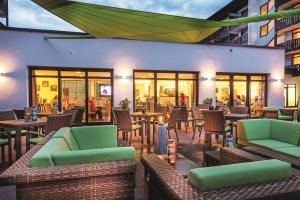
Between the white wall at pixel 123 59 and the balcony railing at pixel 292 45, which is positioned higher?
the balcony railing at pixel 292 45

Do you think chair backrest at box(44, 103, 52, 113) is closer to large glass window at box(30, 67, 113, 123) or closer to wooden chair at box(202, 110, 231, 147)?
large glass window at box(30, 67, 113, 123)

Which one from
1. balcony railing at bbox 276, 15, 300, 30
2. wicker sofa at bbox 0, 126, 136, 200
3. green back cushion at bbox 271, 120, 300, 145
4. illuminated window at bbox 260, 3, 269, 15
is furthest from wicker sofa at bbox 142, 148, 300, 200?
illuminated window at bbox 260, 3, 269, 15

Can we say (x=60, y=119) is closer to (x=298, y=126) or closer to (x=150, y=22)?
(x=150, y=22)

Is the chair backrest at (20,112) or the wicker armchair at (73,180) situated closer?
the wicker armchair at (73,180)

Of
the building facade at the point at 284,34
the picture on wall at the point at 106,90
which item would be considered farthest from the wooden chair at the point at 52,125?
the building facade at the point at 284,34

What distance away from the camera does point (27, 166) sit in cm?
178

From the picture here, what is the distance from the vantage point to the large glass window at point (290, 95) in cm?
1609

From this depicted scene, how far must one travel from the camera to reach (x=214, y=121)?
5.32 m

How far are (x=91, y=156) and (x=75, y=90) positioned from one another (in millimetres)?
7972

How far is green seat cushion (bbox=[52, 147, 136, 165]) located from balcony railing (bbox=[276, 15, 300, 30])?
61.5 ft

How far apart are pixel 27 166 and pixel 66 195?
0.37 meters

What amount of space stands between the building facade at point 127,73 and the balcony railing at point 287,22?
670 centimetres

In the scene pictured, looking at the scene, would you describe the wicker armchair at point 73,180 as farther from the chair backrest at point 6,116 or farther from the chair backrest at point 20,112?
the chair backrest at point 20,112

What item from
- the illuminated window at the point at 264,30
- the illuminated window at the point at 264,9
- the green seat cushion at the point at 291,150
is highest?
the illuminated window at the point at 264,9
